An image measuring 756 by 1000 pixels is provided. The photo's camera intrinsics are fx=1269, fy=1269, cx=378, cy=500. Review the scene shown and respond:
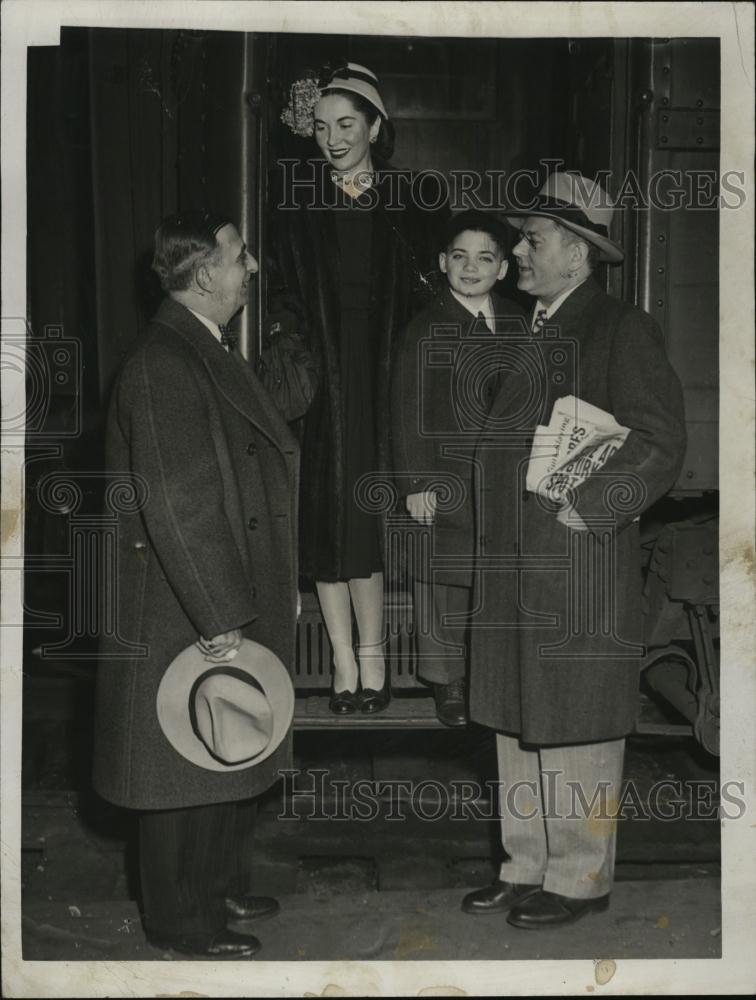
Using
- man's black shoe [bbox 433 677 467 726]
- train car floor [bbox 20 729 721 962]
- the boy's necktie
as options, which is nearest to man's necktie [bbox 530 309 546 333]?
the boy's necktie

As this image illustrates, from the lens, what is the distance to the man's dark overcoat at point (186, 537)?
3.62 metres

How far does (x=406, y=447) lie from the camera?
4195 mm

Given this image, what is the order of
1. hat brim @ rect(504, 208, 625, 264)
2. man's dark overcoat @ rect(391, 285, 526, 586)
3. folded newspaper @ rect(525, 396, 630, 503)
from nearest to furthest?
folded newspaper @ rect(525, 396, 630, 503), hat brim @ rect(504, 208, 625, 264), man's dark overcoat @ rect(391, 285, 526, 586)

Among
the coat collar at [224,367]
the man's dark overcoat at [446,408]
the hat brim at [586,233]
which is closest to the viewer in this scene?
the coat collar at [224,367]

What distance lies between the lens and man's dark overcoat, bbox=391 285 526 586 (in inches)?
162

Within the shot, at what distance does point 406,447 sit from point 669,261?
1.04 metres

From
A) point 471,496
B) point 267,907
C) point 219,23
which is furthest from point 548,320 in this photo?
point 267,907

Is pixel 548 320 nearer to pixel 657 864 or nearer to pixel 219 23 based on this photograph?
pixel 219 23

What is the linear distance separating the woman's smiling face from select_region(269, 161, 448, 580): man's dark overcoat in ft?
0.19

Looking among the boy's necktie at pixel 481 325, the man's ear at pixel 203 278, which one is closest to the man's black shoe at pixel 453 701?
the boy's necktie at pixel 481 325

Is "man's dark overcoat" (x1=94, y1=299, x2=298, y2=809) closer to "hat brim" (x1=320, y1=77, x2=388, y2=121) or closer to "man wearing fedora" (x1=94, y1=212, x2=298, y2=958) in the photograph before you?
"man wearing fedora" (x1=94, y1=212, x2=298, y2=958)

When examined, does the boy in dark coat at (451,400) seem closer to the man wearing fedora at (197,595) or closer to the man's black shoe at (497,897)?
the man wearing fedora at (197,595)

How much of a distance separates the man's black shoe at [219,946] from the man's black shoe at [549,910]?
821 mm

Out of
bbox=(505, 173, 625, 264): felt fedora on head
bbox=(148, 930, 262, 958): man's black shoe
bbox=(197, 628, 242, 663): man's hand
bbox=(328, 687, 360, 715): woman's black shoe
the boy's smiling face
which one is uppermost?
bbox=(505, 173, 625, 264): felt fedora on head
